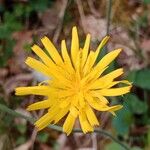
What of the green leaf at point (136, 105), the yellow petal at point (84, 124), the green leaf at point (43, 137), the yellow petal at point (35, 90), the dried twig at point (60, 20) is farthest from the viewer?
the dried twig at point (60, 20)

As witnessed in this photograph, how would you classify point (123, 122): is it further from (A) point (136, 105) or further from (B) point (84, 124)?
(B) point (84, 124)

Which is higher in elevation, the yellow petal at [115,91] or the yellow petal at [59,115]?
the yellow petal at [59,115]

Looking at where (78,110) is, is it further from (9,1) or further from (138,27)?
(9,1)

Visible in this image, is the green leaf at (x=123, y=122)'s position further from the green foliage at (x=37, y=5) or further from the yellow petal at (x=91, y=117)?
the green foliage at (x=37, y=5)

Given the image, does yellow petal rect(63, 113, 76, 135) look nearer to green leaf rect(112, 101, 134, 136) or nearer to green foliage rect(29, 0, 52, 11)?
green leaf rect(112, 101, 134, 136)

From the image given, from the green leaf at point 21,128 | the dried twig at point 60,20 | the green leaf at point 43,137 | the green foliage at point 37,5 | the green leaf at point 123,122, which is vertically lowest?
the green leaf at point 123,122

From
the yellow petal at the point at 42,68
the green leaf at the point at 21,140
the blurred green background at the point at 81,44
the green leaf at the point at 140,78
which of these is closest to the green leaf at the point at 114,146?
the blurred green background at the point at 81,44

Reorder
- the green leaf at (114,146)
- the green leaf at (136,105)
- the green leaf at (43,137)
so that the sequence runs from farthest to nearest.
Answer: the green leaf at (43,137) → the green leaf at (136,105) → the green leaf at (114,146)
